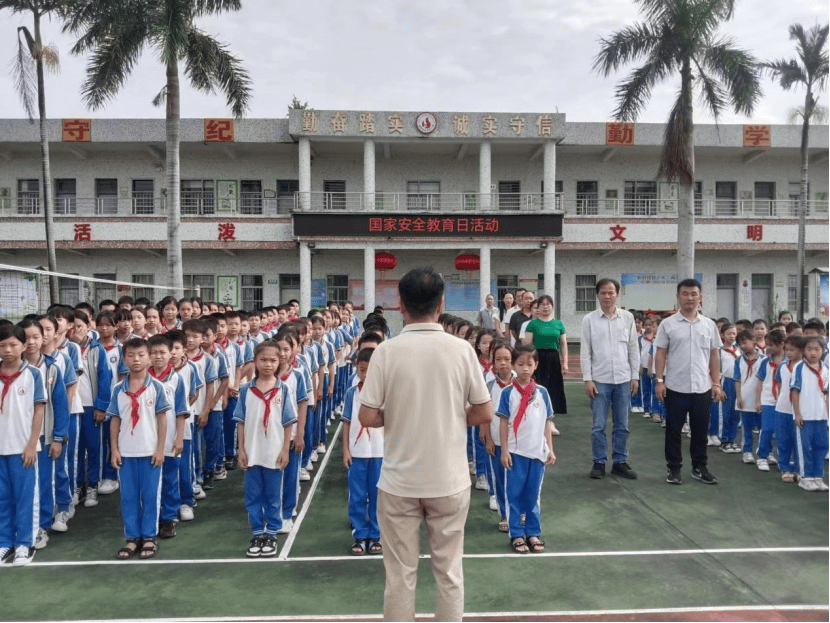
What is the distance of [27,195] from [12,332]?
18.8m

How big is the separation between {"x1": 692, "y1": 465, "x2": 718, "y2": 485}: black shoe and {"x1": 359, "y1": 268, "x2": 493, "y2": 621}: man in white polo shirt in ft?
13.2

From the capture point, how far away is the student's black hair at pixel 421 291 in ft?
7.80

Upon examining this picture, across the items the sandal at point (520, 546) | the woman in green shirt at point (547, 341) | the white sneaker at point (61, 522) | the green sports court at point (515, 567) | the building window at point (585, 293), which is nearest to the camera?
the green sports court at point (515, 567)

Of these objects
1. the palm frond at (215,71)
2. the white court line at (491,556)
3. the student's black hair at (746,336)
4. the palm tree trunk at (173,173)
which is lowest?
the white court line at (491,556)

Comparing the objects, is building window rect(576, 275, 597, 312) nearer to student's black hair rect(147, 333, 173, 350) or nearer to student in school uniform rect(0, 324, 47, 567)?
student's black hair rect(147, 333, 173, 350)

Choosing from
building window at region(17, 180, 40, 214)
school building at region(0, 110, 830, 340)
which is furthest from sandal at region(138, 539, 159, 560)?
building window at region(17, 180, 40, 214)

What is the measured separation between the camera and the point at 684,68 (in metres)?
13.6

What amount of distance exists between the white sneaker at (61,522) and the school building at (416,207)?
43.2 ft

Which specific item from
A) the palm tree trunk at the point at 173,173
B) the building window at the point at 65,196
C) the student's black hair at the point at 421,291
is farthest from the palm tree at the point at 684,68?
the building window at the point at 65,196

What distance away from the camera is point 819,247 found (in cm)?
1922

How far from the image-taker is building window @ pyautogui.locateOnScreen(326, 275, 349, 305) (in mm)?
19609

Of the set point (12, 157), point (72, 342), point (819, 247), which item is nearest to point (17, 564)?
point (72, 342)

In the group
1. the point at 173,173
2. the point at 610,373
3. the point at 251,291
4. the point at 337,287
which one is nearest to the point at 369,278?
the point at 337,287

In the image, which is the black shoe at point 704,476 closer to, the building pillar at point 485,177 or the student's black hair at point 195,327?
the student's black hair at point 195,327
